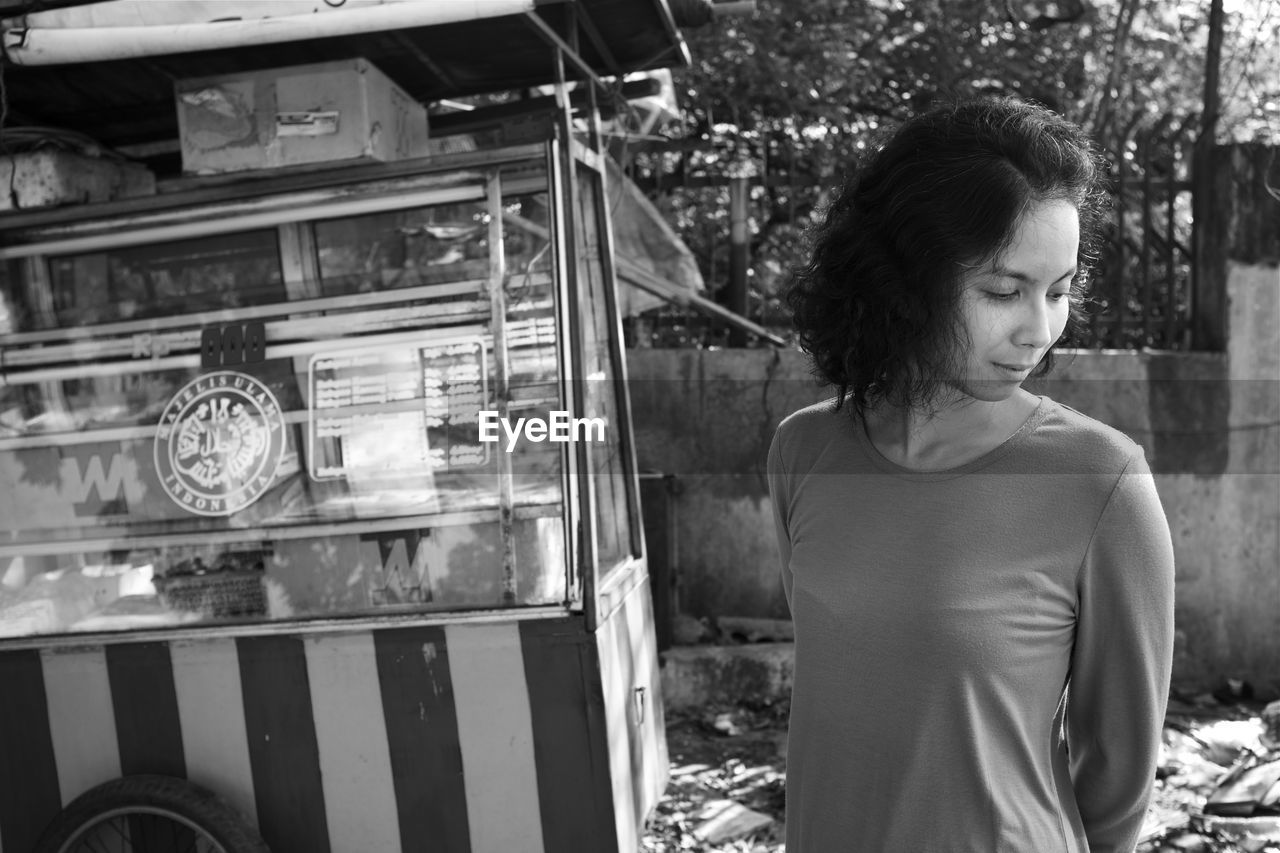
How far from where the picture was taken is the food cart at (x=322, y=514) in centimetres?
276

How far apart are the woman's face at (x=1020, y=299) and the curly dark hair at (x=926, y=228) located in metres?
0.01

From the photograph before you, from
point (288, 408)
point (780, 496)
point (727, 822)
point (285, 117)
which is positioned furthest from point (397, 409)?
point (727, 822)

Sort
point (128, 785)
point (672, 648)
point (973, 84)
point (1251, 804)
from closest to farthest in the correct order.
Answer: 1. point (128, 785)
2. point (1251, 804)
3. point (672, 648)
4. point (973, 84)

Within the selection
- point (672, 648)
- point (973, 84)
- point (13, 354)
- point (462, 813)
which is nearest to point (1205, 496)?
point (672, 648)

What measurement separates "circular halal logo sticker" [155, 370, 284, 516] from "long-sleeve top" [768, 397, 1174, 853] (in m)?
2.05

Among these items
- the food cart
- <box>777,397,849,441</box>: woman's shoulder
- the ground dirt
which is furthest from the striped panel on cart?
<box>777,397,849,441</box>: woman's shoulder

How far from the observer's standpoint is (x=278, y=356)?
302 cm

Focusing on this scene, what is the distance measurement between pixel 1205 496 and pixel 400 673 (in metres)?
3.93

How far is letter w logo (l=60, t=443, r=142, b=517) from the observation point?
122 inches

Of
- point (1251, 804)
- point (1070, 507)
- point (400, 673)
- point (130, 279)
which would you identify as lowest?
point (1251, 804)

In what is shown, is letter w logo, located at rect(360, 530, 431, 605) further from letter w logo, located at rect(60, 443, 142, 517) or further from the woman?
the woman

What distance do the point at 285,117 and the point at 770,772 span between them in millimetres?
2841

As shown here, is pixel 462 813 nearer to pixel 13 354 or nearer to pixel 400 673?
pixel 400 673

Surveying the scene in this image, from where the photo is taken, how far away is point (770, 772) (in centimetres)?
416
